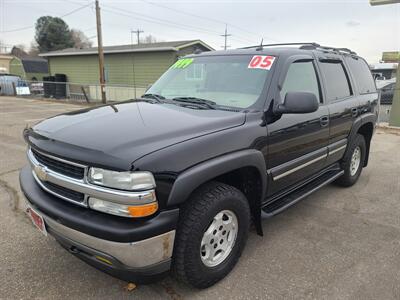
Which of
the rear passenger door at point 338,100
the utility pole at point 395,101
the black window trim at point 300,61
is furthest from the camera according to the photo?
the utility pole at point 395,101

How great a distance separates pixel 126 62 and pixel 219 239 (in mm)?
21415

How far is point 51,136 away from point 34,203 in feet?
1.64

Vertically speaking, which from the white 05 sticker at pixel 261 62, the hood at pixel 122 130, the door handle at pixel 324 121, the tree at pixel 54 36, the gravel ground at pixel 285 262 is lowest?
the gravel ground at pixel 285 262

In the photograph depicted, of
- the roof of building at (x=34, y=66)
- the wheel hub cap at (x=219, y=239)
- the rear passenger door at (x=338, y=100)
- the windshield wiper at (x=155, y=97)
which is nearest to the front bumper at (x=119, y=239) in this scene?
the wheel hub cap at (x=219, y=239)

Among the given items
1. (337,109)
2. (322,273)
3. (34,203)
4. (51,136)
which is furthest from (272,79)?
(34,203)

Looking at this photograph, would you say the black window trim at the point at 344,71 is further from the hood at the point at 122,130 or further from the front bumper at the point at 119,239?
the front bumper at the point at 119,239

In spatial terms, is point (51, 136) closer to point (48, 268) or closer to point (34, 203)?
point (34, 203)

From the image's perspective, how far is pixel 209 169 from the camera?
7.32 ft

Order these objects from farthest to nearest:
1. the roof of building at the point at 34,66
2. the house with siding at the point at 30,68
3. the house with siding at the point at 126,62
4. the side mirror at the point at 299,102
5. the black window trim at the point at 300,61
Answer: the roof of building at the point at 34,66 < the house with siding at the point at 30,68 < the house with siding at the point at 126,62 < the black window trim at the point at 300,61 < the side mirror at the point at 299,102

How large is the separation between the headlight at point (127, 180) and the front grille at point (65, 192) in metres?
0.24

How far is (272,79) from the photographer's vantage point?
302cm

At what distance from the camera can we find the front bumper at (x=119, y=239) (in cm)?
193

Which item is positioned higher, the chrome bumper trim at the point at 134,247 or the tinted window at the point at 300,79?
the tinted window at the point at 300,79

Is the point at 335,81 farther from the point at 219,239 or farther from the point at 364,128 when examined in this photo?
the point at 219,239
